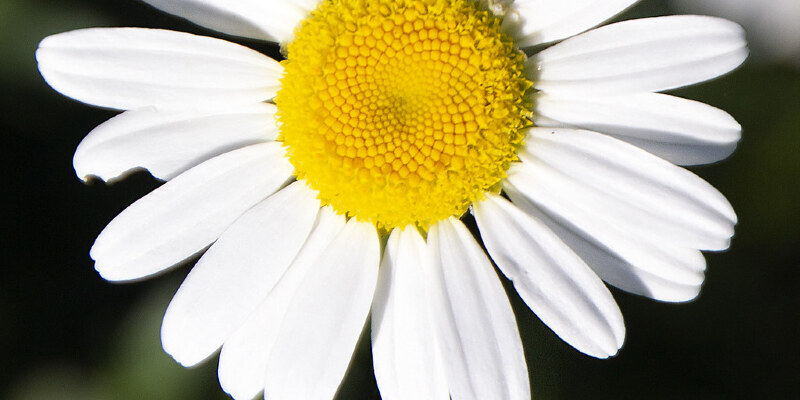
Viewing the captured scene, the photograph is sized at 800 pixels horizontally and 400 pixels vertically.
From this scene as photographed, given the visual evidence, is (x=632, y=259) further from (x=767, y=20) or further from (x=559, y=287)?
(x=767, y=20)

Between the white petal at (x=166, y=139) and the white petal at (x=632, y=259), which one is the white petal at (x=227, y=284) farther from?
the white petal at (x=632, y=259)

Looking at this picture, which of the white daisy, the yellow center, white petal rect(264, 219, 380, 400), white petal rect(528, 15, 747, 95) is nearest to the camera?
white petal rect(528, 15, 747, 95)

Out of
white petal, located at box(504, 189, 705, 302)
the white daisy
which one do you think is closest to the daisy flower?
white petal, located at box(504, 189, 705, 302)

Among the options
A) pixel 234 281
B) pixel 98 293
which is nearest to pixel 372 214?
pixel 234 281

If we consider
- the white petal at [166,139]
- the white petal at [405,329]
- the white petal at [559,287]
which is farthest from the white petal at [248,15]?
the white petal at [559,287]

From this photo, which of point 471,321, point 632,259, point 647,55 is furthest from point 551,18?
point 471,321

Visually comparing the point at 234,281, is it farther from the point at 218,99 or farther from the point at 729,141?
the point at 729,141

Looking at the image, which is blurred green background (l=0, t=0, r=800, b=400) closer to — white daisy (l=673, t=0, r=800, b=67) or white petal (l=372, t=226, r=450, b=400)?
white daisy (l=673, t=0, r=800, b=67)
